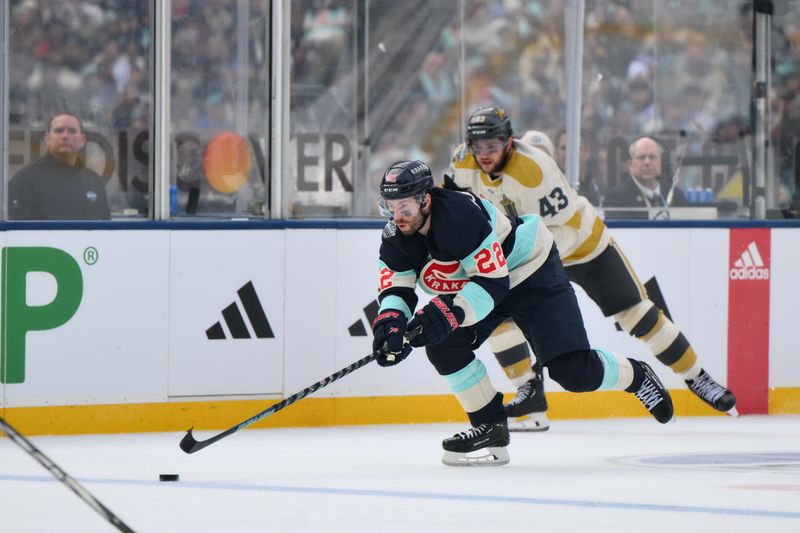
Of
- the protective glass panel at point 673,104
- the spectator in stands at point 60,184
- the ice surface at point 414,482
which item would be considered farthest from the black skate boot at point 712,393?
the spectator in stands at point 60,184

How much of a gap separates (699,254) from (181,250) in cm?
216

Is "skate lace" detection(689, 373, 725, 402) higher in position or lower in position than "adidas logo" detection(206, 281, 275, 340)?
lower

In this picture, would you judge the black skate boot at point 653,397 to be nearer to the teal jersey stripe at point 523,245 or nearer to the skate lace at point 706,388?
the teal jersey stripe at point 523,245

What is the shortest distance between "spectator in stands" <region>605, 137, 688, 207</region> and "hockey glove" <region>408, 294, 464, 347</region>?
232cm

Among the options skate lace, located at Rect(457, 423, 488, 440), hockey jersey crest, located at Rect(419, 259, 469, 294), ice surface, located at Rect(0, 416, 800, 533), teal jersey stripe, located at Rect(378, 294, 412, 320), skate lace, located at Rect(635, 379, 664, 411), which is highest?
hockey jersey crest, located at Rect(419, 259, 469, 294)

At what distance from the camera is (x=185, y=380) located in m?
6.11

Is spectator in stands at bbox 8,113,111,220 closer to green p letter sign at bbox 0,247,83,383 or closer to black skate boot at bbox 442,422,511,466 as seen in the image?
green p letter sign at bbox 0,247,83,383

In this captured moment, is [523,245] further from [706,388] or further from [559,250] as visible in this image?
[706,388]

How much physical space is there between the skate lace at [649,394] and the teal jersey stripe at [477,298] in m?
0.77

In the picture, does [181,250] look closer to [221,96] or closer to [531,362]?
[221,96]

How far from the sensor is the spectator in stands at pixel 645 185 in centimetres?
698

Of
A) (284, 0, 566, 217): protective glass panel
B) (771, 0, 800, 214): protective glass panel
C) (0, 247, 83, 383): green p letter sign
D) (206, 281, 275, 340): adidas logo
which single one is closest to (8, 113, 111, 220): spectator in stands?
(0, 247, 83, 383): green p letter sign

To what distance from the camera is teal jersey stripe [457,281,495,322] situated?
15.7 feet

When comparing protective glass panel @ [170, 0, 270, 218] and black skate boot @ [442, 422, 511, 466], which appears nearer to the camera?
black skate boot @ [442, 422, 511, 466]
